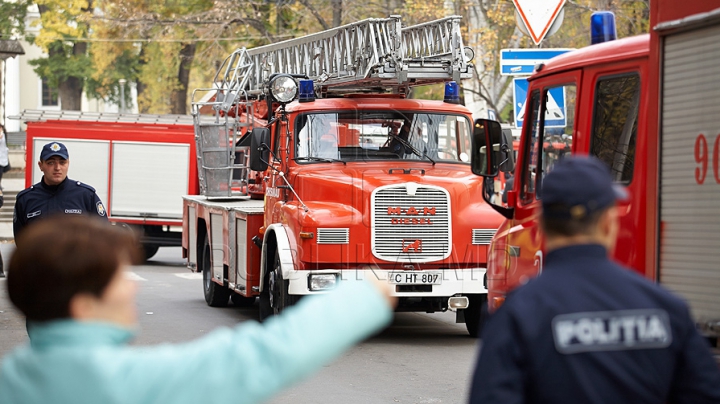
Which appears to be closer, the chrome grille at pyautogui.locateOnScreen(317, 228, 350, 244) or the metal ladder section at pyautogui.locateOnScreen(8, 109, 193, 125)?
the chrome grille at pyautogui.locateOnScreen(317, 228, 350, 244)

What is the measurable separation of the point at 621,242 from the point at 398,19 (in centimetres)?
661

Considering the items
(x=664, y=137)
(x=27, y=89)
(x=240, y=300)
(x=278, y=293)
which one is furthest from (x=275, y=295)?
(x=27, y=89)

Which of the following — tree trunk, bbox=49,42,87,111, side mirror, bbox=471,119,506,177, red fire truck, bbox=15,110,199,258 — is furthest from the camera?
tree trunk, bbox=49,42,87,111

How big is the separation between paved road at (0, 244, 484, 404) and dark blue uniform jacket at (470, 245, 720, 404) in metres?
3.91

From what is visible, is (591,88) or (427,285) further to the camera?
(427,285)

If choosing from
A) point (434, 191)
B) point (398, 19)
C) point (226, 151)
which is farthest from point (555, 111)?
point (226, 151)

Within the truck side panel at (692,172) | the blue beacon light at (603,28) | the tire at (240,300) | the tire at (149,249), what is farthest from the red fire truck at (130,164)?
the truck side panel at (692,172)

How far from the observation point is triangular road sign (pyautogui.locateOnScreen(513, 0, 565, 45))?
460 inches

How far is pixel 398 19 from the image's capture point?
11828mm

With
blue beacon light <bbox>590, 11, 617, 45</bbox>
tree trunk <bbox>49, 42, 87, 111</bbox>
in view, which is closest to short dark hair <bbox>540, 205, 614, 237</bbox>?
blue beacon light <bbox>590, 11, 617, 45</bbox>

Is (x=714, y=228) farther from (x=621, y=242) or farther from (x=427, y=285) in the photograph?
(x=427, y=285)

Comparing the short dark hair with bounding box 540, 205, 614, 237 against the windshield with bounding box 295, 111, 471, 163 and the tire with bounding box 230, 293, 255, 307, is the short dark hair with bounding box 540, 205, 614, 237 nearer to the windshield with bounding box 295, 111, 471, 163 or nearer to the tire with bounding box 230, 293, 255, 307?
the windshield with bounding box 295, 111, 471, 163

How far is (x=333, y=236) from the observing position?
11.0m

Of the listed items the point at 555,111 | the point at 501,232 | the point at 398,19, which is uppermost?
the point at 398,19
